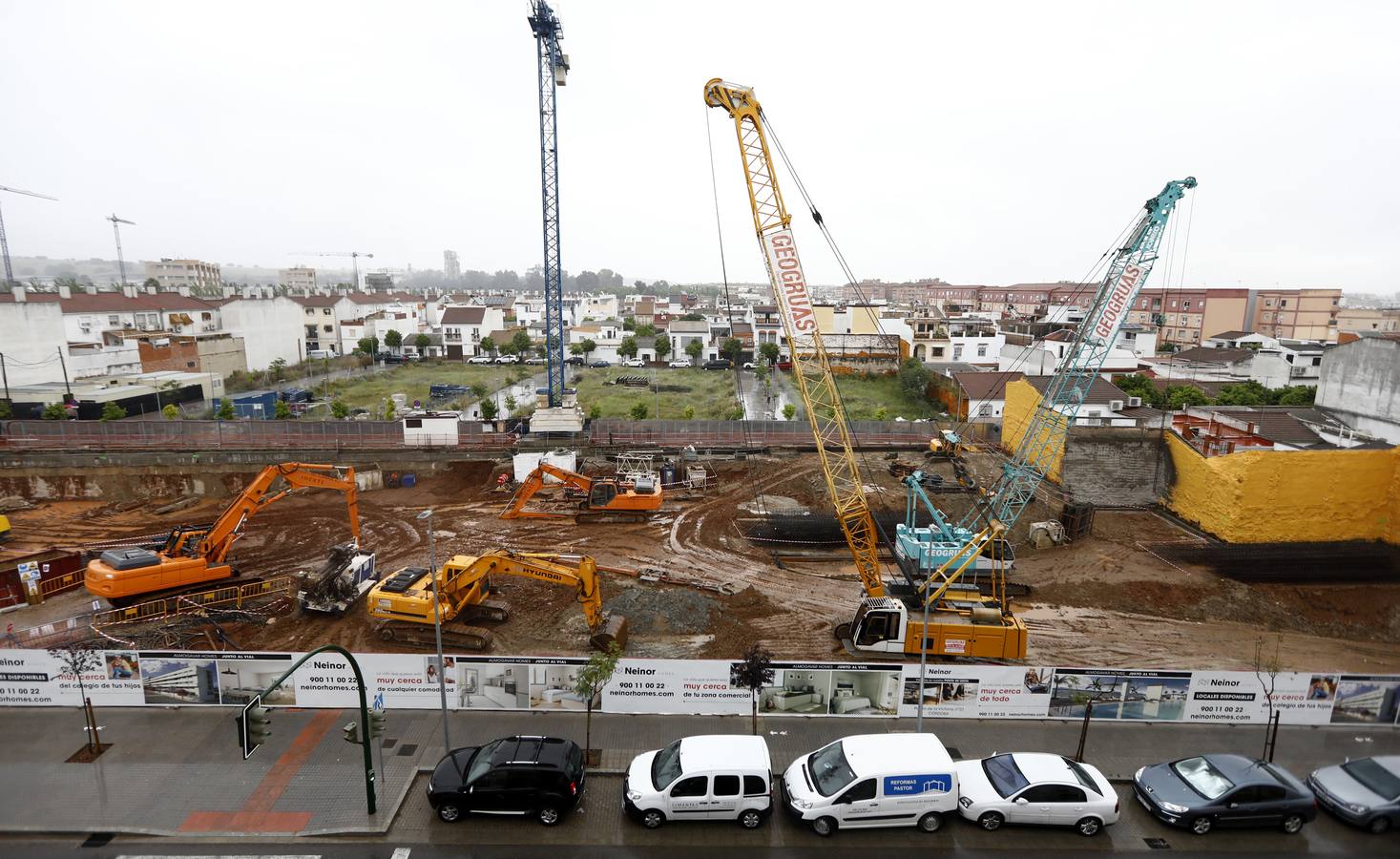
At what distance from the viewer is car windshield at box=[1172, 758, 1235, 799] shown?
1127 centimetres

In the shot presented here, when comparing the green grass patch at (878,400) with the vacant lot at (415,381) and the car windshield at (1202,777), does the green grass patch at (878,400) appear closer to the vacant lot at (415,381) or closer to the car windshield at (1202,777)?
the vacant lot at (415,381)

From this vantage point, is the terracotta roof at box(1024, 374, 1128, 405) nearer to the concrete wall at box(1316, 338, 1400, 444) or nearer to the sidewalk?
the concrete wall at box(1316, 338, 1400, 444)

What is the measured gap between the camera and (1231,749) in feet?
44.1

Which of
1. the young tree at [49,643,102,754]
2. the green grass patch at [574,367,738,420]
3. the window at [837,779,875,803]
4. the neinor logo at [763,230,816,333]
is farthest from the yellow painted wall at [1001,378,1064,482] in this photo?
the young tree at [49,643,102,754]

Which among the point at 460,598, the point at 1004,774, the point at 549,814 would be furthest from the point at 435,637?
the point at 1004,774

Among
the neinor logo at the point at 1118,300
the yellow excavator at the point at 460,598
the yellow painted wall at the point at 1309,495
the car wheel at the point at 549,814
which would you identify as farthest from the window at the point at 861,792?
the yellow painted wall at the point at 1309,495

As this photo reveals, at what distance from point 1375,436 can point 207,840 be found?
42.9 m

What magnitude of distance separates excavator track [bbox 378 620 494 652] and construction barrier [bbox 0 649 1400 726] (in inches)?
132

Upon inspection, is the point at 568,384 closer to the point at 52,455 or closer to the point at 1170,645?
the point at 52,455

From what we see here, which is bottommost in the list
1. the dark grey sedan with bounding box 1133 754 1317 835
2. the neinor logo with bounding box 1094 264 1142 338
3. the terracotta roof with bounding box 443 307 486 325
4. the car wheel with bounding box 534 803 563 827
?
the car wheel with bounding box 534 803 563 827

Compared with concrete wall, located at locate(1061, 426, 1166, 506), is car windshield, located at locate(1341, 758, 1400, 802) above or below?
below

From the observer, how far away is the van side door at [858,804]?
35.9ft

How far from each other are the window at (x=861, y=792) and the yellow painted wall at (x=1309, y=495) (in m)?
22.0

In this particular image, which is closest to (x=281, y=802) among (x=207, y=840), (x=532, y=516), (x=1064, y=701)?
(x=207, y=840)
